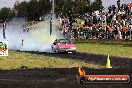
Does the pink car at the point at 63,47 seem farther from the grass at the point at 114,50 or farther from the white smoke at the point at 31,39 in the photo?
the white smoke at the point at 31,39

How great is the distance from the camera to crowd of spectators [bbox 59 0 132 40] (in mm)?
44031

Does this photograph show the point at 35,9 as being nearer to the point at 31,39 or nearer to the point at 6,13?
the point at 6,13

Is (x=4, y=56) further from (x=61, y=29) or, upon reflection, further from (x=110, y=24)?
(x=61, y=29)

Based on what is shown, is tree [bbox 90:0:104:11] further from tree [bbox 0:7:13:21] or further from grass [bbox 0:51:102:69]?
grass [bbox 0:51:102:69]

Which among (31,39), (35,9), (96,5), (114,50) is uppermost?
(35,9)

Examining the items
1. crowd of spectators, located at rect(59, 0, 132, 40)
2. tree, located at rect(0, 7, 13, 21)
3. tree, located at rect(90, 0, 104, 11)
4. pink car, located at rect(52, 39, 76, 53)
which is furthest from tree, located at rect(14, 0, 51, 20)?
pink car, located at rect(52, 39, 76, 53)

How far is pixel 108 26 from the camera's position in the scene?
4659cm

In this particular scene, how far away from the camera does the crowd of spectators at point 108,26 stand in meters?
44.0

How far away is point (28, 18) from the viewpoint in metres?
121

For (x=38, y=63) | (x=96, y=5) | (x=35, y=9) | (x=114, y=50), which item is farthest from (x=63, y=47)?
(x=35, y=9)

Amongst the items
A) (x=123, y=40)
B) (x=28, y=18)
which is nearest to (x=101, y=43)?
(x=123, y=40)

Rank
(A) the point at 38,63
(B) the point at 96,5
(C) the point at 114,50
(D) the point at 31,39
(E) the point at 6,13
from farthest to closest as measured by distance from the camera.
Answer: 1. (E) the point at 6,13
2. (B) the point at 96,5
3. (D) the point at 31,39
4. (C) the point at 114,50
5. (A) the point at 38,63

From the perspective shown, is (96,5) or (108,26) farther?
(96,5)

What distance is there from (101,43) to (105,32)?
162 cm
